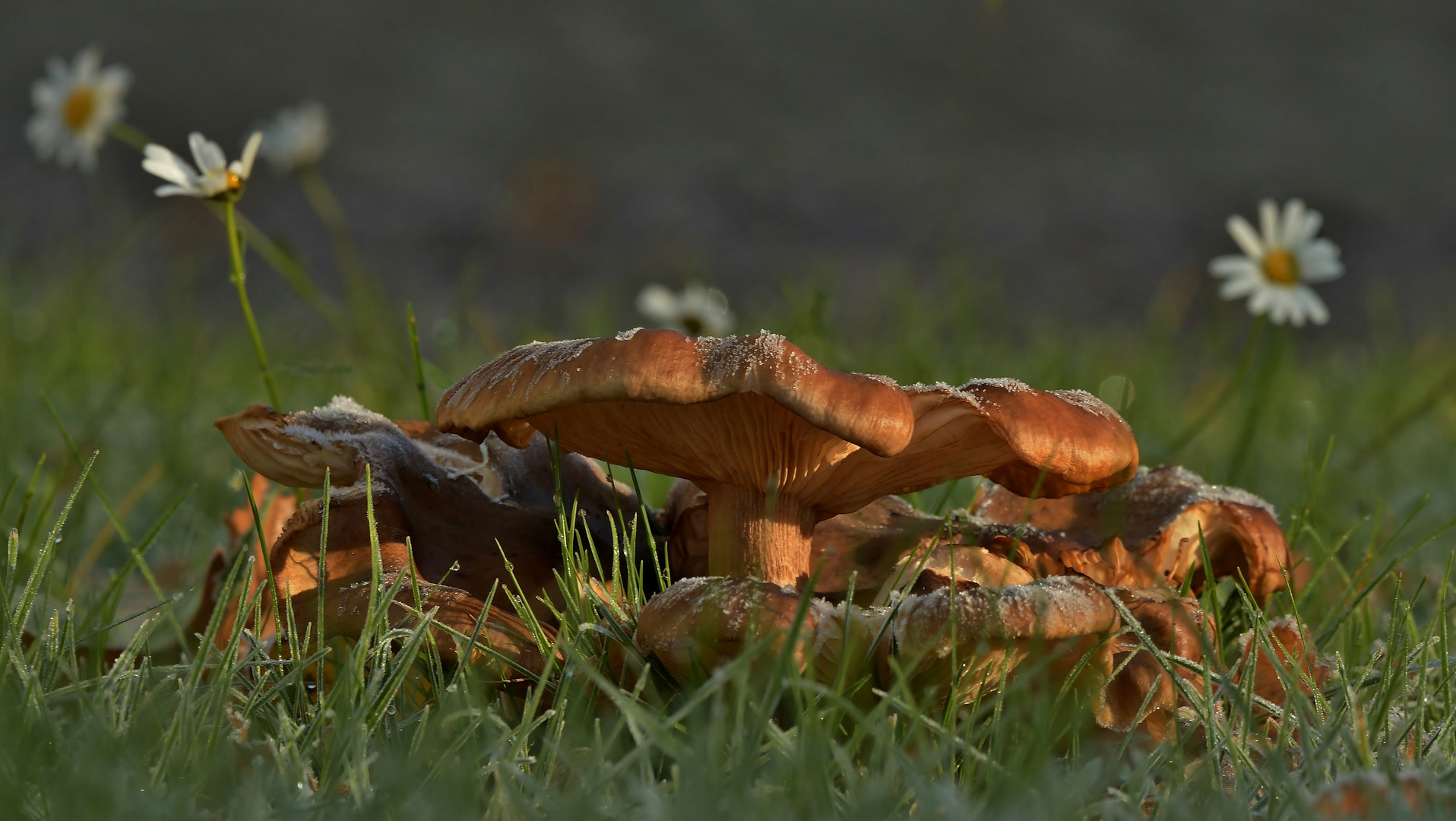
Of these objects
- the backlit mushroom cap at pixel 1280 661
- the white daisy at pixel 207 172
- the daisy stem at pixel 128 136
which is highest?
the daisy stem at pixel 128 136

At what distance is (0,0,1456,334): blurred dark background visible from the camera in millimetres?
6008

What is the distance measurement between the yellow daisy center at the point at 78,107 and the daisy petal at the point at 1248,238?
7.18 feet

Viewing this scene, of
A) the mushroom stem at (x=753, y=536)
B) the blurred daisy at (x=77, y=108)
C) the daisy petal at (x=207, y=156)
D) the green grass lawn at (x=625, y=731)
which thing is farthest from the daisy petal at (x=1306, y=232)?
the blurred daisy at (x=77, y=108)

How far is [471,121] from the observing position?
6.33 m

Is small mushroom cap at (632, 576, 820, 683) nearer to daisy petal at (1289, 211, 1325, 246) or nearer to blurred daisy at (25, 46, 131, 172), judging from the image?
daisy petal at (1289, 211, 1325, 246)

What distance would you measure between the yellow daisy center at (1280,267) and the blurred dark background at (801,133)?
3658mm

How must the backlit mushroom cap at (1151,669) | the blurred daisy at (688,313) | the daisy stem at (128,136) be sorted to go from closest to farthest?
1. the backlit mushroom cap at (1151,669)
2. the daisy stem at (128,136)
3. the blurred daisy at (688,313)

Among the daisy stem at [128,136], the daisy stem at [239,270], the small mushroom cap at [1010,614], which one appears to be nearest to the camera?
the small mushroom cap at [1010,614]

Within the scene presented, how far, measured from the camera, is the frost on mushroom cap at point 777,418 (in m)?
0.93

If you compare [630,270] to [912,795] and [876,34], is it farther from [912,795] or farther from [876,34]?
[912,795]

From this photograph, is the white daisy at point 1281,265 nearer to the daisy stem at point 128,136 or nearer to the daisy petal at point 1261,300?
the daisy petal at point 1261,300

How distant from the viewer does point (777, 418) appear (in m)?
1.04

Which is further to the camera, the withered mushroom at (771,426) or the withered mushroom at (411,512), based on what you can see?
the withered mushroom at (411,512)

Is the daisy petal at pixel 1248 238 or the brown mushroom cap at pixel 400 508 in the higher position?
the daisy petal at pixel 1248 238
